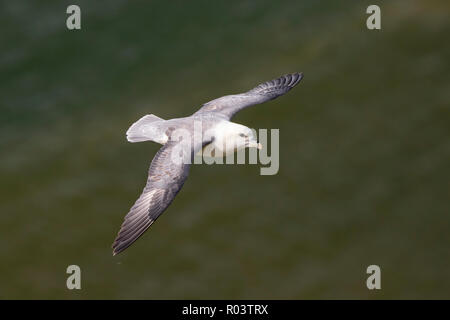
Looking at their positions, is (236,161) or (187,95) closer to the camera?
(236,161)

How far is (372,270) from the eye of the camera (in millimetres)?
11453

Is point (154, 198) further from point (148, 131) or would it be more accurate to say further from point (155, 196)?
point (148, 131)

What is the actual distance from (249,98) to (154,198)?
7.24ft

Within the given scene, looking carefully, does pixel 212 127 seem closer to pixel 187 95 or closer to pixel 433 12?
pixel 187 95

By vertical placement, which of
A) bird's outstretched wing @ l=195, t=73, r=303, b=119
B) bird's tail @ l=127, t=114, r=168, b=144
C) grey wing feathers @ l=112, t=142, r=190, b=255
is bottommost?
grey wing feathers @ l=112, t=142, r=190, b=255

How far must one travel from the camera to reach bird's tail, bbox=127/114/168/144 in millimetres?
10102

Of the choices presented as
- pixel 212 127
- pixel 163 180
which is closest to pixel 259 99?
pixel 212 127

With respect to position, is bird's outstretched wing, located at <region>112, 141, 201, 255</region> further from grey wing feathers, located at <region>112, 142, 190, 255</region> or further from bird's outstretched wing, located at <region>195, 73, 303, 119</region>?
bird's outstretched wing, located at <region>195, 73, 303, 119</region>

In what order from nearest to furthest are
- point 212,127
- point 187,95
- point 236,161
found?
1. point 212,127
2. point 236,161
3. point 187,95

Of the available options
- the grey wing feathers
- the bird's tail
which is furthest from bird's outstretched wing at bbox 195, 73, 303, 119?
the grey wing feathers

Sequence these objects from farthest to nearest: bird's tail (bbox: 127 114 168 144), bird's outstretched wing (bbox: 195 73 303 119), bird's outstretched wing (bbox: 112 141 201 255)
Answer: bird's outstretched wing (bbox: 195 73 303 119) < bird's tail (bbox: 127 114 168 144) < bird's outstretched wing (bbox: 112 141 201 255)

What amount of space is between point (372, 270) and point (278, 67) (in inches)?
134

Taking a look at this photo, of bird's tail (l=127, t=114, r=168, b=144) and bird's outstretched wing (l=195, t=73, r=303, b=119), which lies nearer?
bird's tail (l=127, t=114, r=168, b=144)

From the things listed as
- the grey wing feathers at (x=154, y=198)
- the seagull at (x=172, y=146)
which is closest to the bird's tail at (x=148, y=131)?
the seagull at (x=172, y=146)
